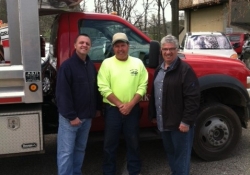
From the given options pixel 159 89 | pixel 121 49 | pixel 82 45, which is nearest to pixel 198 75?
pixel 159 89

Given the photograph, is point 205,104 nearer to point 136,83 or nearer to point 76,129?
point 136,83

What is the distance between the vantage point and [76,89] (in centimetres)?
322

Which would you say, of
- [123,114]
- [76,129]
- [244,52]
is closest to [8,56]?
[76,129]

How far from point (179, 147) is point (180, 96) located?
1.88ft

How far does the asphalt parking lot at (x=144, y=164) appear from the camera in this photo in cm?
415

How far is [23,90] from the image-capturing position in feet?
10.4

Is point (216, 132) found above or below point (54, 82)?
below

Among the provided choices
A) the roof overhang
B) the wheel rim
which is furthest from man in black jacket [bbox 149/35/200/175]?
the roof overhang

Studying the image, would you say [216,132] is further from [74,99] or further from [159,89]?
[74,99]

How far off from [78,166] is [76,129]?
0.53m

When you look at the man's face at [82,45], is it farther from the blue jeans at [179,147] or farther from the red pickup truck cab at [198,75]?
the blue jeans at [179,147]

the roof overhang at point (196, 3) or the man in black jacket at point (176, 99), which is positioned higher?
the roof overhang at point (196, 3)

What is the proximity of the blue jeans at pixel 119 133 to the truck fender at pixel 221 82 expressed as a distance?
102 centimetres

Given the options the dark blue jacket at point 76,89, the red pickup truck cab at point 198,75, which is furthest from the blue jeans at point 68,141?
the red pickup truck cab at point 198,75
